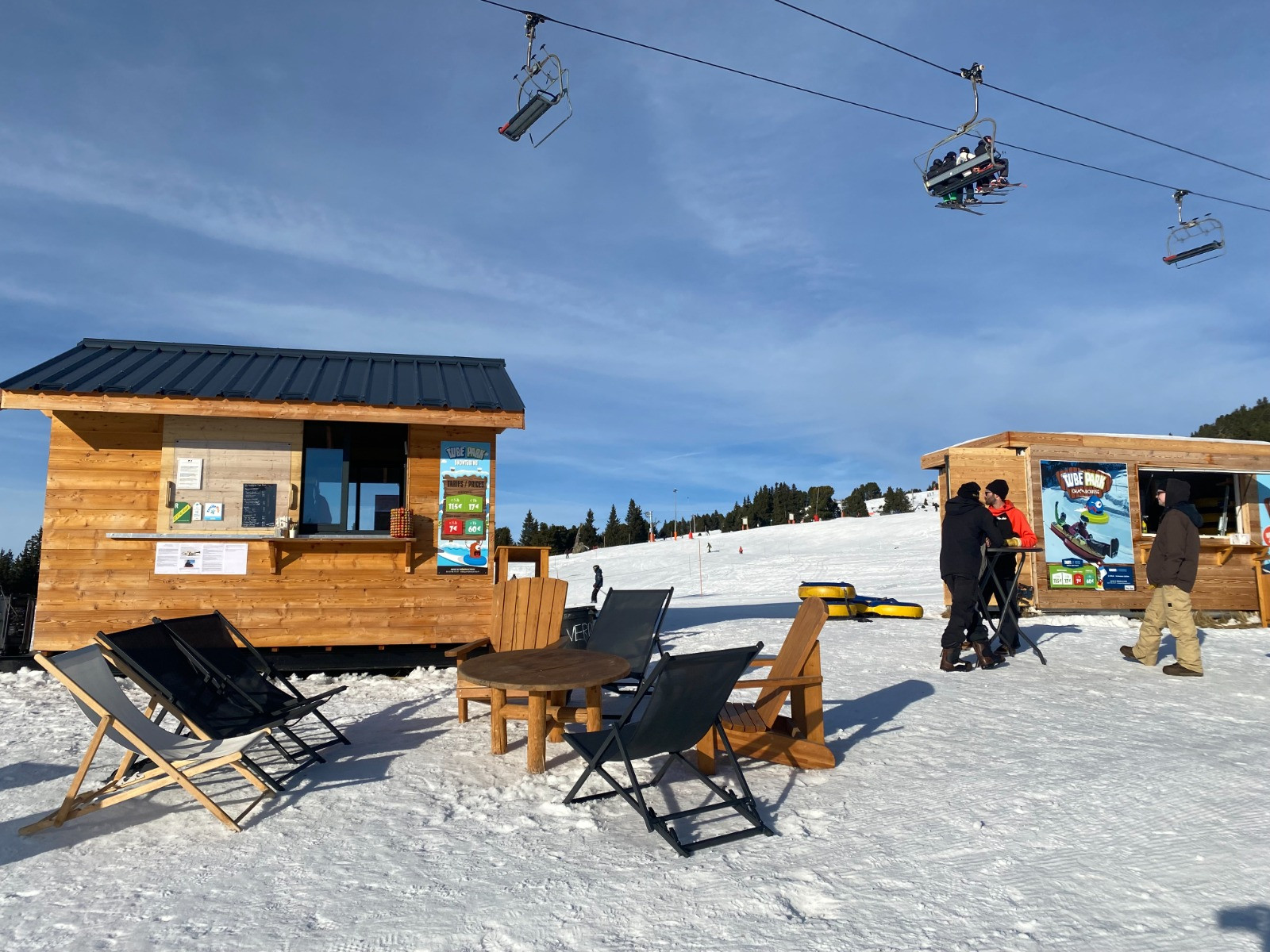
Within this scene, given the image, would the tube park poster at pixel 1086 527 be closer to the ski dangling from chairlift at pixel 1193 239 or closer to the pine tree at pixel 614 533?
the ski dangling from chairlift at pixel 1193 239

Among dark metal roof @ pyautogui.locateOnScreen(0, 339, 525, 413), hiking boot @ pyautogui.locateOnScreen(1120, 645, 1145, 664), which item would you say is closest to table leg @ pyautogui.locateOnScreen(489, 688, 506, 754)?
dark metal roof @ pyautogui.locateOnScreen(0, 339, 525, 413)

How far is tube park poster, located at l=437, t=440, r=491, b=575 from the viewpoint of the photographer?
7980 mm

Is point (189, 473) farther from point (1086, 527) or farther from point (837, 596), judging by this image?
point (1086, 527)

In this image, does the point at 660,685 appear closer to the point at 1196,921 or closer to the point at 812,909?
the point at 812,909

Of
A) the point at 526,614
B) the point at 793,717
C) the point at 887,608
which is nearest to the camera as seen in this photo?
the point at 793,717

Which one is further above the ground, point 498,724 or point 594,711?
point 594,711

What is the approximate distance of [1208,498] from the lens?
1466cm

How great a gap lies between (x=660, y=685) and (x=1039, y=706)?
423 centimetres

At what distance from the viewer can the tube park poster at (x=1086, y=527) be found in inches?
471

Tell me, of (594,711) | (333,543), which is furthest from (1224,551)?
(333,543)

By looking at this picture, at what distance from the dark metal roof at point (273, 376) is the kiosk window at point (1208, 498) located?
39.4 feet

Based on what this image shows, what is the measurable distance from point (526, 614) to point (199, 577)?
11.8 ft

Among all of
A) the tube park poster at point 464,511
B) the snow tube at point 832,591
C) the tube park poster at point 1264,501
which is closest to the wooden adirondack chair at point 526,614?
the tube park poster at point 464,511

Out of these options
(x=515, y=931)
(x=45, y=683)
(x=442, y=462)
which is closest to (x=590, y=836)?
(x=515, y=931)
